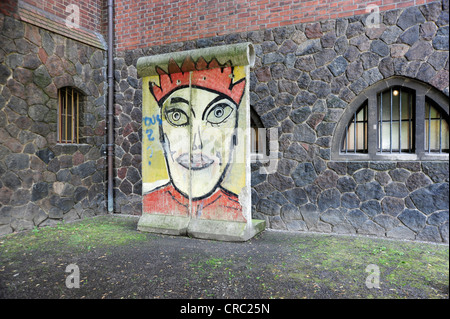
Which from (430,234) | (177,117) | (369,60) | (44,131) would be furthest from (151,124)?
(430,234)

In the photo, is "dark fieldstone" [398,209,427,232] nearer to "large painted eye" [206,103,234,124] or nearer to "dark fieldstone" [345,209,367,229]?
"dark fieldstone" [345,209,367,229]

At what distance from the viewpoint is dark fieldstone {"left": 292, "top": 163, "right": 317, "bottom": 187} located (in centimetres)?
580

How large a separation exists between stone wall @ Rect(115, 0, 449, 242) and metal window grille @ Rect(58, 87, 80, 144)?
2.93m

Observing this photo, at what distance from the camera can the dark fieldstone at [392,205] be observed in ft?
17.2

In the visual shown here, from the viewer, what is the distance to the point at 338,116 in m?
5.64

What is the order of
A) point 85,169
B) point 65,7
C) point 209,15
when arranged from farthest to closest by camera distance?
point 85,169 < point 65,7 < point 209,15

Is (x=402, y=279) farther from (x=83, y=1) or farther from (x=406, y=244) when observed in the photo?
(x=83, y=1)

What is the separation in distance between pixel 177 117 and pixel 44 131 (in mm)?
2687

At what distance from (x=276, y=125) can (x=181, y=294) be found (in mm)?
3824

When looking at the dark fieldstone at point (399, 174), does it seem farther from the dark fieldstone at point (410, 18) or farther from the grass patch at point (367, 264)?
the dark fieldstone at point (410, 18)

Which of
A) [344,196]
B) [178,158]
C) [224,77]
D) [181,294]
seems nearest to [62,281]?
[181,294]

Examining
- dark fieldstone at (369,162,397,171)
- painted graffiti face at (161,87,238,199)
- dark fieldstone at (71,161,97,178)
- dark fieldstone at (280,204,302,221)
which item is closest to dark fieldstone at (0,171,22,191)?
dark fieldstone at (71,161,97,178)

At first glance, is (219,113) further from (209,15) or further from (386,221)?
(386,221)

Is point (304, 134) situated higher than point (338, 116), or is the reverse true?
point (338, 116)
